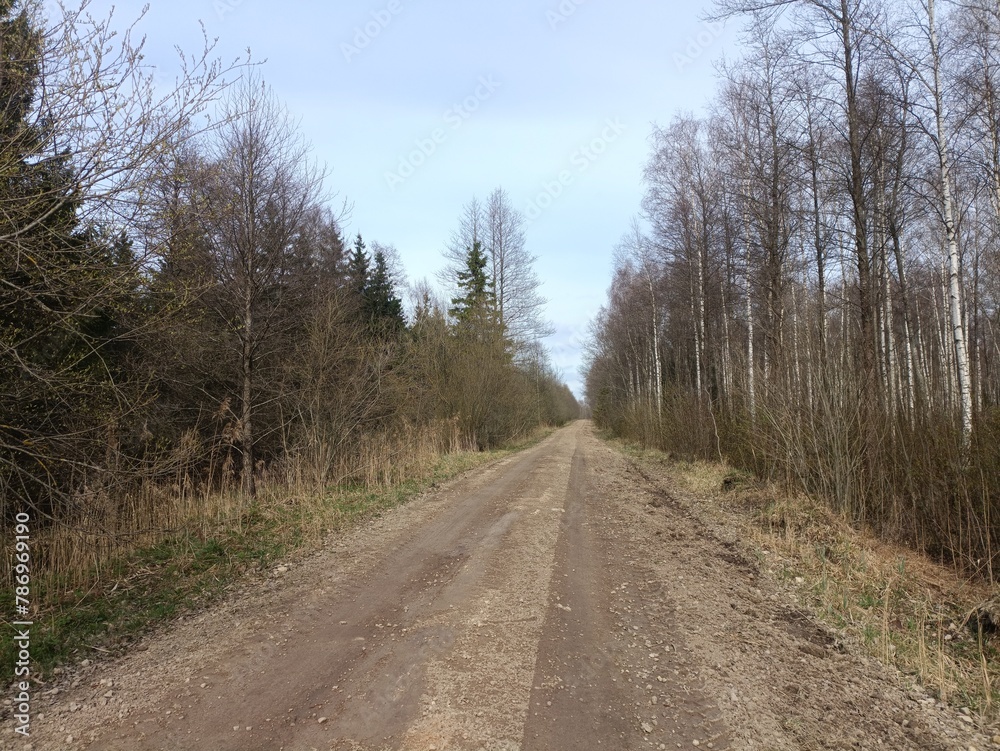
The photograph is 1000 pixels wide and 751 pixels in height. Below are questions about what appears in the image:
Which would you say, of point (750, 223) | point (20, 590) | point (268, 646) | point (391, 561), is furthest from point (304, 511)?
point (750, 223)

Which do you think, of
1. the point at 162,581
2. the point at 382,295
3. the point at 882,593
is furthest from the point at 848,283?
the point at 382,295

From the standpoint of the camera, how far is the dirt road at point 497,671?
3051 millimetres

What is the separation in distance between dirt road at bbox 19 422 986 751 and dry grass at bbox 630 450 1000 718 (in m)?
0.31

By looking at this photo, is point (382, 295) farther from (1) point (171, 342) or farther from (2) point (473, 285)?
(1) point (171, 342)

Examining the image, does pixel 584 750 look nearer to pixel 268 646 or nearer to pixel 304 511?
pixel 268 646

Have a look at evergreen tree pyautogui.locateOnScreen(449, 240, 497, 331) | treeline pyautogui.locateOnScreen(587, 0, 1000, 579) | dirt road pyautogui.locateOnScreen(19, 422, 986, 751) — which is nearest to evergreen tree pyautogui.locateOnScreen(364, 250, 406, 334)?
evergreen tree pyautogui.locateOnScreen(449, 240, 497, 331)

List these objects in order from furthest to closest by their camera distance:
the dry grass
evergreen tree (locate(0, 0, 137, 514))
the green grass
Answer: the green grass < evergreen tree (locate(0, 0, 137, 514)) < the dry grass

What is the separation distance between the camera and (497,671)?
12.2 ft

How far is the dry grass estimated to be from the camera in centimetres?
391

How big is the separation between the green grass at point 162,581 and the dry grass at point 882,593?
603 centimetres

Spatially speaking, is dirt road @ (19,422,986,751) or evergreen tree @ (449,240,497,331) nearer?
dirt road @ (19,422,986,751)

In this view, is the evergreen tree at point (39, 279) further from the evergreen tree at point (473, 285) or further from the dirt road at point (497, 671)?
the evergreen tree at point (473, 285)

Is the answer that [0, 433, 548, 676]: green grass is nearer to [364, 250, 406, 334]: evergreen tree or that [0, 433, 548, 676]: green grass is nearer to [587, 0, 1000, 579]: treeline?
[587, 0, 1000, 579]: treeline

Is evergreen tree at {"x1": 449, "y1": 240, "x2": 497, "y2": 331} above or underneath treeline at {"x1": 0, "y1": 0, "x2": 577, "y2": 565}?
above
